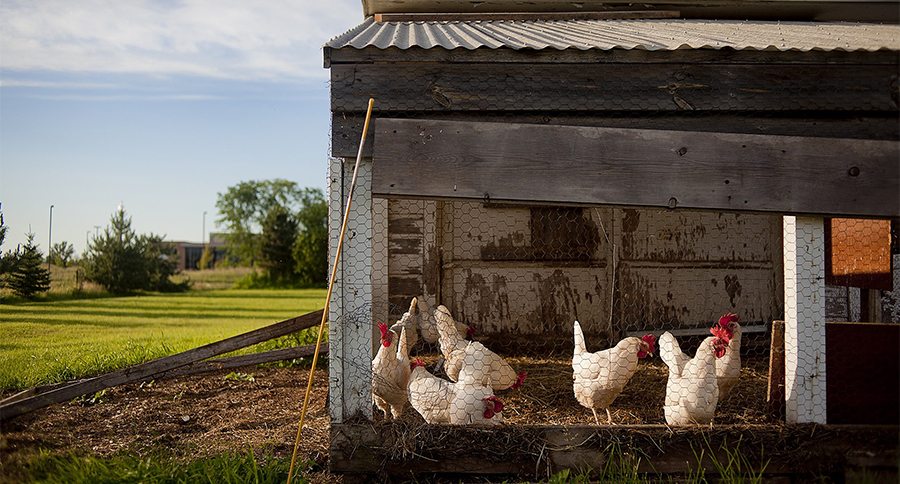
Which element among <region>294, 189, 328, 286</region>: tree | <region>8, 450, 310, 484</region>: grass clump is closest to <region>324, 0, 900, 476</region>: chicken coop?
<region>8, 450, 310, 484</region>: grass clump

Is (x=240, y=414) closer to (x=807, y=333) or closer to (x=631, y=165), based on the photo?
(x=631, y=165)

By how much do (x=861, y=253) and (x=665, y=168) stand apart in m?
2.82

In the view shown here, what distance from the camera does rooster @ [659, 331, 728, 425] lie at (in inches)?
137

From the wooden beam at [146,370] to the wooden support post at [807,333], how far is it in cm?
366

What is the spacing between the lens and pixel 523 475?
3.33 m

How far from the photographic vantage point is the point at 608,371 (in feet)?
12.7

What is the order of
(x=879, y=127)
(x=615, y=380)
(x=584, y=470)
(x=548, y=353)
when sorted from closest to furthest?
(x=584, y=470) < (x=879, y=127) < (x=615, y=380) < (x=548, y=353)

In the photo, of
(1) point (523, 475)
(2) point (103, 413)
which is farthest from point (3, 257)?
(1) point (523, 475)

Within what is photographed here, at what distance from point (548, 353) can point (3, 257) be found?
4.88m

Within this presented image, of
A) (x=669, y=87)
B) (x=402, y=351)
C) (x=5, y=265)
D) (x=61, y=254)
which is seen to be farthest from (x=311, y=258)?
(x=669, y=87)

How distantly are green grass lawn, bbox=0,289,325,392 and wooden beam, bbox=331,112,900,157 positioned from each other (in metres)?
4.30

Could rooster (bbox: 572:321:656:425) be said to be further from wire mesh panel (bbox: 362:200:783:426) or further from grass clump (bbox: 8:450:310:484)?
wire mesh panel (bbox: 362:200:783:426)

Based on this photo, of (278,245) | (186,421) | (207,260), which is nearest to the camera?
(186,421)

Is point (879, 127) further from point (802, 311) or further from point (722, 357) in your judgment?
point (722, 357)
